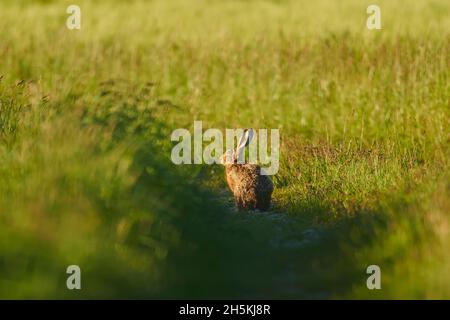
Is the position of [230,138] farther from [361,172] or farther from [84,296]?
[84,296]

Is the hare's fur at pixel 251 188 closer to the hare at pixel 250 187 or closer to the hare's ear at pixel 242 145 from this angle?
the hare at pixel 250 187

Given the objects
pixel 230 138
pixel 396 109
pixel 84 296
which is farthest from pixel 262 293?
pixel 396 109

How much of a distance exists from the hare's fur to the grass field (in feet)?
0.54

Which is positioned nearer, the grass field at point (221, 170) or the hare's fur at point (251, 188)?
the grass field at point (221, 170)

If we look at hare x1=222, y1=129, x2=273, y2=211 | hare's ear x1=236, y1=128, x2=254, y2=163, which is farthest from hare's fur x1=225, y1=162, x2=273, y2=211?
hare's ear x1=236, y1=128, x2=254, y2=163

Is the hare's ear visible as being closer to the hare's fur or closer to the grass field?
the hare's fur

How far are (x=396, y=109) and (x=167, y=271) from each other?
4.44 m

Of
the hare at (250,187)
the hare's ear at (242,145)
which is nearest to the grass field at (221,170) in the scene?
the hare at (250,187)

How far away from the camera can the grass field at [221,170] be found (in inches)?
201

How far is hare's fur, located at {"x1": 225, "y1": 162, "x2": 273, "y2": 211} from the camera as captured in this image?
6.86 m

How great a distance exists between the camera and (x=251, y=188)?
22.4 ft

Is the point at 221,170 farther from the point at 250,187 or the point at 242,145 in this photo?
the point at 250,187

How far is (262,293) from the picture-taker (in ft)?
17.3

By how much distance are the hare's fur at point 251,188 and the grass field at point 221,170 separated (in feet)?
0.54
